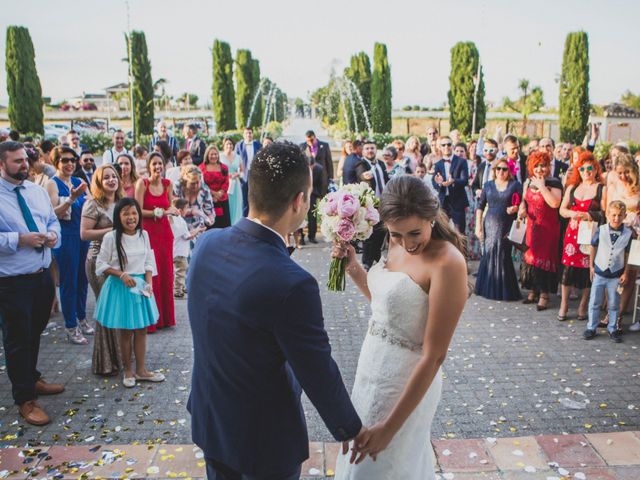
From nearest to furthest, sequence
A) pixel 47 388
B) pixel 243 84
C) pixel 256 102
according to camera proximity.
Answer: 1. pixel 47 388
2. pixel 243 84
3. pixel 256 102

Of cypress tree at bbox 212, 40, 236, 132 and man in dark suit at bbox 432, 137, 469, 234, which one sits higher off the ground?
cypress tree at bbox 212, 40, 236, 132

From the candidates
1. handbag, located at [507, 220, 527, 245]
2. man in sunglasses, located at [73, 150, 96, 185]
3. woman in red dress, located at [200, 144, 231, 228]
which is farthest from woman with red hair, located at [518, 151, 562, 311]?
man in sunglasses, located at [73, 150, 96, 185]

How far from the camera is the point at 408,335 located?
2.70 m

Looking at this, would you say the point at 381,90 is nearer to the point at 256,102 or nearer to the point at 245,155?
the point at 256,102

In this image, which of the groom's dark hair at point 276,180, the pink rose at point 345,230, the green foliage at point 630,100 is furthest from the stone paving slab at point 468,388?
the green foliage at point 630,100

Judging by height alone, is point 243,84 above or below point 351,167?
above

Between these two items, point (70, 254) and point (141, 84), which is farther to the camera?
point (141, 84)

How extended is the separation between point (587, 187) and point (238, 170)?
6.84 metres

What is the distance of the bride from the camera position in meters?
2.51

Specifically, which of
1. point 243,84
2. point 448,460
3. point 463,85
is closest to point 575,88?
point 463,85

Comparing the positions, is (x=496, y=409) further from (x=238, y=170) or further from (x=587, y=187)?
(x=238, y=170)

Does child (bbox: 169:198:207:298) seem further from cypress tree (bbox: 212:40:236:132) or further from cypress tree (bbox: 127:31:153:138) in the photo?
cypress tree (bbox: 212:40:236:132)

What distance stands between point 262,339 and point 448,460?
248 cm

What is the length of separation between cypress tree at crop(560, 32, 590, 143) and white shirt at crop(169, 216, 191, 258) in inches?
1082
